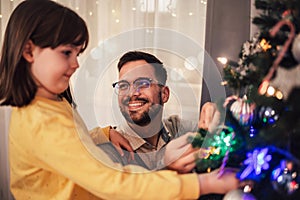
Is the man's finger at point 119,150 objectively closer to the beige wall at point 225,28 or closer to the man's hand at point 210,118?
the man's hand at point 210,118

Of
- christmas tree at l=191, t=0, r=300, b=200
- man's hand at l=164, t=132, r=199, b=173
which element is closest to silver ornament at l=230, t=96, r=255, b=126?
christmas tree at l=191, t=0, r=300, b=200

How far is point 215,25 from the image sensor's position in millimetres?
1575

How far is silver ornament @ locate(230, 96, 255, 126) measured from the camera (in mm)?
981

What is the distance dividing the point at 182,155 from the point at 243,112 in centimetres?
20

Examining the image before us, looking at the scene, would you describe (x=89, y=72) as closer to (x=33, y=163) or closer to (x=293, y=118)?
(x=33, y=163)

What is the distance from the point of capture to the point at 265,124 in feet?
3.29

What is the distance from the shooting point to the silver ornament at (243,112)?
981mm

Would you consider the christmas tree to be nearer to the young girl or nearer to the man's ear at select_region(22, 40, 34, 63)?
the young girl

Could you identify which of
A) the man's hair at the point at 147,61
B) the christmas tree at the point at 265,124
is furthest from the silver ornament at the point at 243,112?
the man's hair at the point at 147,61

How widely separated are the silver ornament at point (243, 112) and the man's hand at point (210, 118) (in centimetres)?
5

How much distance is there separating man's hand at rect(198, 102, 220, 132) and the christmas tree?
0.07ft

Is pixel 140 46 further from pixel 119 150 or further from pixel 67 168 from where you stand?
pixel 67 168

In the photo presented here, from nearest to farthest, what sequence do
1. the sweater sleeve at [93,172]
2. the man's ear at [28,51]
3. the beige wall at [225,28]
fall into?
the sweater sleeve at [93,172], the man's ear at [28,51], the beige wall at [225,28]

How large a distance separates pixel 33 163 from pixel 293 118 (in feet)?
2.27
